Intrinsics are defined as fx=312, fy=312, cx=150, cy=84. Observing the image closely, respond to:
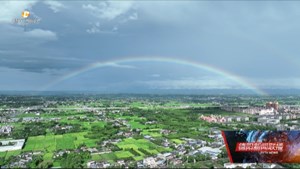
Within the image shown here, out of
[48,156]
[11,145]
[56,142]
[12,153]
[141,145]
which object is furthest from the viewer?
[56,142]

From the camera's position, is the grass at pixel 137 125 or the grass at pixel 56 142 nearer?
the grass at pixel 56 142

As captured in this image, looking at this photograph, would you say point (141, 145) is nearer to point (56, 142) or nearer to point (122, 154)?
point (122, 154)

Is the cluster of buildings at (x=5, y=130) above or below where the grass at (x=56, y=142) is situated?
above

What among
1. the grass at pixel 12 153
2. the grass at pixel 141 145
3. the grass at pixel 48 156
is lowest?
the grass at pixel 12 153

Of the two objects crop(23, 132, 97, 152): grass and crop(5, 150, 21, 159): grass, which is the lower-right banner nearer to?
crop(23, 132, 97, 152): grass

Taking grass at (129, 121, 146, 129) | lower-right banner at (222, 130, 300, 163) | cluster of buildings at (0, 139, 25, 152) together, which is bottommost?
cluster of buildings at (0, 139, 25, 152)

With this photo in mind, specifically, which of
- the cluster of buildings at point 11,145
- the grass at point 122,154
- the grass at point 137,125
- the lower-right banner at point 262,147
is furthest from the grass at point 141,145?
the grass at point 137,125
